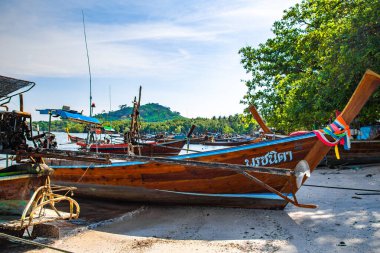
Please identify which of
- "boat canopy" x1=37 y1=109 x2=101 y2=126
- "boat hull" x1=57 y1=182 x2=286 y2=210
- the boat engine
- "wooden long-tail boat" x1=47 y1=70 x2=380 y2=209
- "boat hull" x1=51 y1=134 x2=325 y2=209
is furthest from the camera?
"boat canopy" x1=37 y1=109 x2=101 y2=126

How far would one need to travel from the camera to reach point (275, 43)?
2092 cm

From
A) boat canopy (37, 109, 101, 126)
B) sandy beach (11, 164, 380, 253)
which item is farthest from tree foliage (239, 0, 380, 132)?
boat canopy (37, 109, 101, 126)

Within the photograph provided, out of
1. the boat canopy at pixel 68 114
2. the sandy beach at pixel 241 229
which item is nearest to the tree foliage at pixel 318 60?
the sandy beach at pixel 241 229

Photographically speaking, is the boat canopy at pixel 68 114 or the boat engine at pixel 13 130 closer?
the boat engine at pixel 13 130

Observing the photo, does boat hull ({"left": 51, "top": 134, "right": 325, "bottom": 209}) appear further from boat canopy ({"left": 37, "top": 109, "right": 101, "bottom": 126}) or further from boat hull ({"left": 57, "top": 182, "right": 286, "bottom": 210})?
boat canopy ({"left": 37, "top": 109, "right": 101, "bottom": 126})

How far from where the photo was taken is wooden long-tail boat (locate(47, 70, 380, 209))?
6203mm

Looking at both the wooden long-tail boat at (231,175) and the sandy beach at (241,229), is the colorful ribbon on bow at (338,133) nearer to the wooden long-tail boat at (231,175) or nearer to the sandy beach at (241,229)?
the wooden long-tail boat at (231,175)

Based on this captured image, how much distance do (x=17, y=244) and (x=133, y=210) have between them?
2735mm

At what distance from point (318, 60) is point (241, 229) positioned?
40.6 ft

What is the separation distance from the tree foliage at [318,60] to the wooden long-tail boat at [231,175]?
5.01 meters

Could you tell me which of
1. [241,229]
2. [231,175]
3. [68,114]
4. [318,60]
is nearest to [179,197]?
[231,175]

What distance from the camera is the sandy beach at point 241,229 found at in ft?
16.0

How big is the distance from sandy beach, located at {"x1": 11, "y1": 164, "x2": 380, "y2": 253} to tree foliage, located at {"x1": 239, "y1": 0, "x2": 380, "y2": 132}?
185 inches

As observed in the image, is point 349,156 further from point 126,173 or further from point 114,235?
point 114,235
